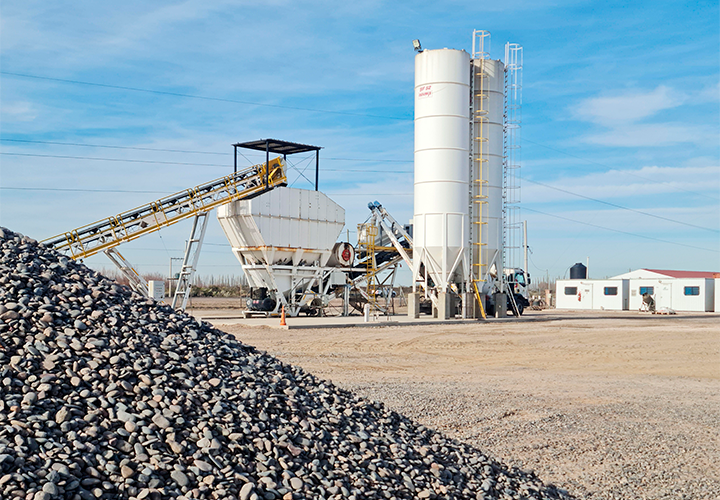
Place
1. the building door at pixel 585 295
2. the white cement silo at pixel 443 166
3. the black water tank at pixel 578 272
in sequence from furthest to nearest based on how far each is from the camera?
the black water tank at pixel 578 272, the building door at pixel 585 295, the white cement silo at pixel 443 166

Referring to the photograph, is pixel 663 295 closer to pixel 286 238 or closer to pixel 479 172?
pixel 479 172

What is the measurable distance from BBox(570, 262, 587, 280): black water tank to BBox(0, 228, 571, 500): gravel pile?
2232 inches

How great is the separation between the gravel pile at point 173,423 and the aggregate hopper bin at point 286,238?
2326cm

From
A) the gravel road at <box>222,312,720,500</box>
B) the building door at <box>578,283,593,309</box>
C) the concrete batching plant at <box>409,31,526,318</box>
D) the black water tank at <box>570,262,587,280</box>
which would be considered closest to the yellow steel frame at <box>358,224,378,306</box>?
the concrete batching plant at <box>409,31,526,318</box>

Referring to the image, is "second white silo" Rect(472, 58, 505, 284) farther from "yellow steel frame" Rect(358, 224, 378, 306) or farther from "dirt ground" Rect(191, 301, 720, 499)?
"dirt ground" Rect(191, 301, 720, 499)

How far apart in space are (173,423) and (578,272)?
5969cm

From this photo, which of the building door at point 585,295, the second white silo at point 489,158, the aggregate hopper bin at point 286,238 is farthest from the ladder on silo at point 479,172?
the building door at point 585,295

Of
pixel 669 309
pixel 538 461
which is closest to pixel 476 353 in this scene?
pixel 538 461

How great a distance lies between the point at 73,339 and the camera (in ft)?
22.7

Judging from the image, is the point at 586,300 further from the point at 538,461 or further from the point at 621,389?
the point at 538,461

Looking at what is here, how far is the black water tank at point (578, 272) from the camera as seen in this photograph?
6162 centimetres

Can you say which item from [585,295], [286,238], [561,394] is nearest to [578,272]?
[585,295]

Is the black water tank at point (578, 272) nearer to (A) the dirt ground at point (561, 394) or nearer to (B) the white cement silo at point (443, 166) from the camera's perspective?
(B) the white cement silo at point (443, 166)

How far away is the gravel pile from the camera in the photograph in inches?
212
